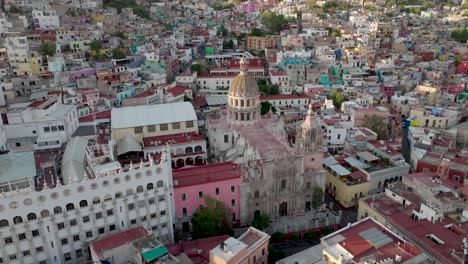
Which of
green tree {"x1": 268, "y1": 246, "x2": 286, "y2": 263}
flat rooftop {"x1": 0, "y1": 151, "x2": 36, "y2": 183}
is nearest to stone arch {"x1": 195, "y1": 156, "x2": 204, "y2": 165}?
green tree {"x1": 268, "y1": 246, "x2": 286, "y2": 263}

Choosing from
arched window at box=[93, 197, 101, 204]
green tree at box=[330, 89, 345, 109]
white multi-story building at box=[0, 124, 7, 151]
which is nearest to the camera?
arched window at box=[93, 197, 101, 204]

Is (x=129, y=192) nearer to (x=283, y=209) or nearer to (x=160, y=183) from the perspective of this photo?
(x=160, y=183)

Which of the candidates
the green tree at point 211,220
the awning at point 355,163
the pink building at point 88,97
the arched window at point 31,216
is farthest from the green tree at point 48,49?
the awning at point 355,163

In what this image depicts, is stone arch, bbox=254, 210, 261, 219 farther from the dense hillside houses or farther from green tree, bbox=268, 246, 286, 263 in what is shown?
green tree, bbox=268, 246, 286, 263

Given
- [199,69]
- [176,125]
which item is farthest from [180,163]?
[199,69]

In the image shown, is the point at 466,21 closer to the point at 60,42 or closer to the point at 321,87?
the point at 321,87
